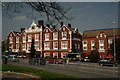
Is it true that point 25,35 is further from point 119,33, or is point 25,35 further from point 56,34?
point 119,33

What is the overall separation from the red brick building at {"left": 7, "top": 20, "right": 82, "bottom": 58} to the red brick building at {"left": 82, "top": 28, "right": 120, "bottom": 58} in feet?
6.73

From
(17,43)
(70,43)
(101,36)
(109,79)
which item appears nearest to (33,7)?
(109,79)

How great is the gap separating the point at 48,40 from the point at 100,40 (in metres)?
14.5

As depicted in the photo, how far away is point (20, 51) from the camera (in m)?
53.8

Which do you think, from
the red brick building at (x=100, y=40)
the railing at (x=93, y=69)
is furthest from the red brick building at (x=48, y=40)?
the railing at (x=93, y=69)

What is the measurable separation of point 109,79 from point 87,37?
39175 millimetres

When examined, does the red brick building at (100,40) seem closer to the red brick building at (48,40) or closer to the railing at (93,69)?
the red brick building at (48,40)

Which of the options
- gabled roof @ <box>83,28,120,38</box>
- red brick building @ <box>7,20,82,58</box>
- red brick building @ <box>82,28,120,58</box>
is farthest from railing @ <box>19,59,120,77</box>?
gabled roof @ <box>83,28,120,38</box>

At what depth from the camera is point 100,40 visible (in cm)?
5062

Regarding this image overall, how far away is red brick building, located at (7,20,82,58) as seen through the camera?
50188 mm

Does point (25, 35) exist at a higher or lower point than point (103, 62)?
higher

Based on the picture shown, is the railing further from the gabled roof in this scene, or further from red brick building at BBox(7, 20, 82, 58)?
the gabled roof

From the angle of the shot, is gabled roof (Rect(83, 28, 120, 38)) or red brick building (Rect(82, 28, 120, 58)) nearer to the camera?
red brick building (Rect(82, 28, 120, 58))

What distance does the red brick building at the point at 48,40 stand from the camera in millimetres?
50188
